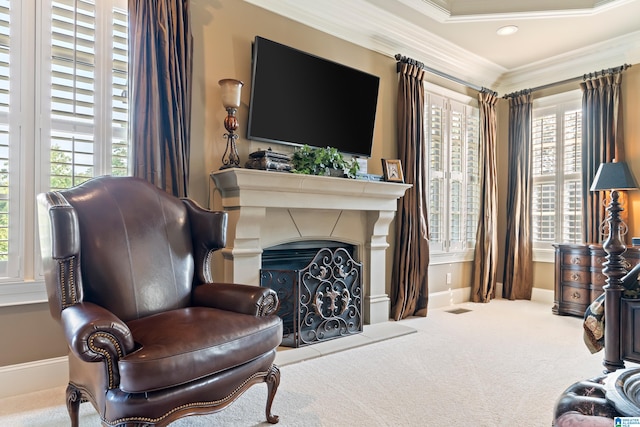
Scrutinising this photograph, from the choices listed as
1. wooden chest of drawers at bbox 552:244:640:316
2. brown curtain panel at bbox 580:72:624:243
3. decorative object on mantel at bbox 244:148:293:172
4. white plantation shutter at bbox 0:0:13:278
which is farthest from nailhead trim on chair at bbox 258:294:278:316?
brown curtain panel at bbox 580:72:624:243

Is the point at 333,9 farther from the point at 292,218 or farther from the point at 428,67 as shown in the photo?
the point at 292,218

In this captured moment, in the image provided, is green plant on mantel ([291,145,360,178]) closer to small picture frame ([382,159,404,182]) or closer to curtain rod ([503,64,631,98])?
small picture frame ([382,159,404,182])

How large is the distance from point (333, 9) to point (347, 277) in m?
2.34

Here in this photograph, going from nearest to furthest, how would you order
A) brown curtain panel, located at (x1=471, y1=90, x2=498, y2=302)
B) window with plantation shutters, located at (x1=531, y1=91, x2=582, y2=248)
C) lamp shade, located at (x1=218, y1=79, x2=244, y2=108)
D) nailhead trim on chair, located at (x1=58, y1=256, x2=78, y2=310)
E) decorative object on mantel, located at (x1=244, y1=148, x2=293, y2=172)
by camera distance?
nailhead trim on chair, located at (x1=58, y1=256, x2=78, y2=310), lamp shade, located at (x1=218, y1=79, x2=244, y2=108), decorative object on mantel, located at (x1=244, y1=148, x2=293, y2=172), window with plantation shutters, located at (x1=531, y1=91, x2=582, y2=248), brown curtain panel, located at (x1=471, y1=90, x2=498, y2=302)

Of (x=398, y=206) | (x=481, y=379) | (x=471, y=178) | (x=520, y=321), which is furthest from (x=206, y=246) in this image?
(x=471, y=178)

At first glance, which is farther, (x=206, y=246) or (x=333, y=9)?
(x=333, y=9)

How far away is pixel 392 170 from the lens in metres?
3.70

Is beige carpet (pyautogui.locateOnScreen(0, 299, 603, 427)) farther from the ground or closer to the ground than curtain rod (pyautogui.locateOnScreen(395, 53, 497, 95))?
closer to the ground

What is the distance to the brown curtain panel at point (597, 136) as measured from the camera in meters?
4.11

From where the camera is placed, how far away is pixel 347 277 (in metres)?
3.43

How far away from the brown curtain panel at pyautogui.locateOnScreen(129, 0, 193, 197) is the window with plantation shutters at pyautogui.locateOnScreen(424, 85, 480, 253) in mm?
2728

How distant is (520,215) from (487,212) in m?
0.43

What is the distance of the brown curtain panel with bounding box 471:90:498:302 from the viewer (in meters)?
4.76

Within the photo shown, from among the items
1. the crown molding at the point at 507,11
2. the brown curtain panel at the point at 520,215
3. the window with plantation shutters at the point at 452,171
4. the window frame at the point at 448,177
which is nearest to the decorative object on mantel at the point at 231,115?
the crown molding at the point at 507,11
